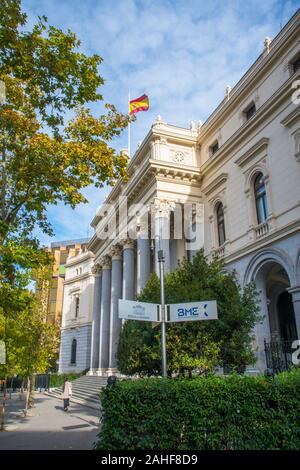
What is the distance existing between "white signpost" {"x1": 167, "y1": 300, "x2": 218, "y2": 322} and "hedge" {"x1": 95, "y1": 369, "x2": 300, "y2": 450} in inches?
79.9

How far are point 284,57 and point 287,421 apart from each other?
17.4m

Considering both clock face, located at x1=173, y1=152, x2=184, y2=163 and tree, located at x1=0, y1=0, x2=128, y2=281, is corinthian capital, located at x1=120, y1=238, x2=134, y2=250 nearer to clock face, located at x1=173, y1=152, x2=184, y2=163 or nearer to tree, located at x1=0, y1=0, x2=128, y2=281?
clock face, located at x1=173, y1=152, x2=184, y2=163

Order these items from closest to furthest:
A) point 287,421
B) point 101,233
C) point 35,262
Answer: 1. point 287,421
2. point 35,262
3. point 101,233

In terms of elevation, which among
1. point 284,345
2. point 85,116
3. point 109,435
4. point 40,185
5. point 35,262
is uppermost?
point 85,116

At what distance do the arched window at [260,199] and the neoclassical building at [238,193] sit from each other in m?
0.05

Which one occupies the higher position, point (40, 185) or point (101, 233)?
point (101, 233)

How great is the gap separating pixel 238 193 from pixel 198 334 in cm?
1236

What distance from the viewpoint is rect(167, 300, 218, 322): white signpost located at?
856 cm

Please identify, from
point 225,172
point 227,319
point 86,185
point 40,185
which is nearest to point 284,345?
point 227,319

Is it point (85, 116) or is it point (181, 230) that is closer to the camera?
point (85, 116)

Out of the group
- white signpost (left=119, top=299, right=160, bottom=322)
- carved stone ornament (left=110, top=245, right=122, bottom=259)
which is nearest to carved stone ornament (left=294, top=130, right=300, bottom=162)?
white signpost (left=119, top=299, right=160, bottom=322)

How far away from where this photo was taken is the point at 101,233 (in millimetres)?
37031

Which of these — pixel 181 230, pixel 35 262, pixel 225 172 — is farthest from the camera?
pixel 181 230

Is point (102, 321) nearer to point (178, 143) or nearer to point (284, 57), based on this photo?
point (178, 143)
